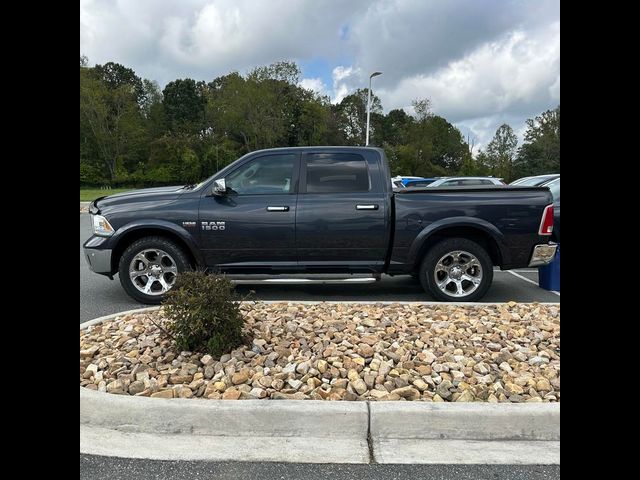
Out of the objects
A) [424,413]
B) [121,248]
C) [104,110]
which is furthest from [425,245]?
[104,110]

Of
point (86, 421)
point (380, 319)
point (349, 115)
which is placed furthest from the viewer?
point (349, 115)

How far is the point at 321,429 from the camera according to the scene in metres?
2.68

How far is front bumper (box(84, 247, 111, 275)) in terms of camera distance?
5.21 meters

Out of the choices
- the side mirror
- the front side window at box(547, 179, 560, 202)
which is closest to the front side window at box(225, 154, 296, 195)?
the side mirror

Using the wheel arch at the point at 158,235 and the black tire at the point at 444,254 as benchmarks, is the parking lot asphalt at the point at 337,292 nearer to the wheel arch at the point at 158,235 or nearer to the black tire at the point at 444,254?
the black tire at the point at 444,254

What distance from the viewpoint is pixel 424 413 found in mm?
2689

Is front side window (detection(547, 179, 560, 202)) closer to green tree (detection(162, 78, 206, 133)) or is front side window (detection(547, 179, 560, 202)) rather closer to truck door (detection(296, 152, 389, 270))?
truck door (detection(296, 152, 389, 270))

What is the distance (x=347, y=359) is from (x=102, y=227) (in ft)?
11.5

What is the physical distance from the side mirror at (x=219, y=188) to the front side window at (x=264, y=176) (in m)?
0.15

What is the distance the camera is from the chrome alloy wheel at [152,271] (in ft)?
17.3

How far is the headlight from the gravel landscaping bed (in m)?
1.28
